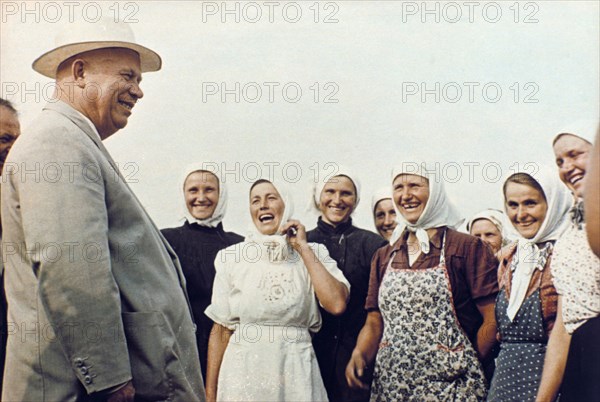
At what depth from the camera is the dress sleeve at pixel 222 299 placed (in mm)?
3691

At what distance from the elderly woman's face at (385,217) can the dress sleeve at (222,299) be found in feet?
2.02

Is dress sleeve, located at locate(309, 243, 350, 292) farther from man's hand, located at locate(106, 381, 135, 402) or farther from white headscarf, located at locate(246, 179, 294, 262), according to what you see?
man's hand, located at locate(106, 381, 135, 402)

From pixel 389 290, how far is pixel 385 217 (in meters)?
0.47

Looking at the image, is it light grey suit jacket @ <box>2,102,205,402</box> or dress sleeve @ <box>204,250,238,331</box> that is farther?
dress sleeve @ <box>204,250,238,331</box>

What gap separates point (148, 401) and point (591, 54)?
7.18ft

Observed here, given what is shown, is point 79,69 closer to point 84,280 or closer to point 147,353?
point 84,280

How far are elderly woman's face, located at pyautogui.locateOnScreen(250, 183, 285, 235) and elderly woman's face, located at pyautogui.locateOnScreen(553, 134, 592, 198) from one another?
1079 millimetres

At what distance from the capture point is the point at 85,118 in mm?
2412

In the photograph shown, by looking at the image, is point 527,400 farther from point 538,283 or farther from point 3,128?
point 3,128

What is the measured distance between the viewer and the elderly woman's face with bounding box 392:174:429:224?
353 cm

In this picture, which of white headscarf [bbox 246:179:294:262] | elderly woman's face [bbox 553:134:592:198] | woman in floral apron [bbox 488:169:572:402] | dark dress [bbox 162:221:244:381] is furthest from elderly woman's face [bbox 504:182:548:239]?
dark dress [bbox 162:221:244:381]

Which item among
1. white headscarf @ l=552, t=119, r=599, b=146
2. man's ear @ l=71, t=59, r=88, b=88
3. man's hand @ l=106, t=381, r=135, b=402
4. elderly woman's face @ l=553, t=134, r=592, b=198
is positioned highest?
man's ear @ l=71, t=59, r=88, b=88

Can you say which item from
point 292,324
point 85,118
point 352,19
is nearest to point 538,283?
point 292,324

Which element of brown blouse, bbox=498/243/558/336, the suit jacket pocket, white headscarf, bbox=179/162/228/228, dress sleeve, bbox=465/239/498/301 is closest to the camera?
the suit jacket pocket
